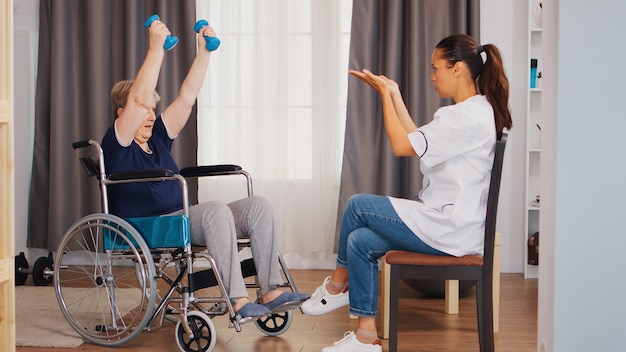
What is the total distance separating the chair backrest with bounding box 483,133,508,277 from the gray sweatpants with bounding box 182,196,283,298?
76 cm

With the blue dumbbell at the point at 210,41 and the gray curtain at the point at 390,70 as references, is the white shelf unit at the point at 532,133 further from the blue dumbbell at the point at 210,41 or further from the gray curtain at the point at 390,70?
the blue dumbbell at the point at 210,41

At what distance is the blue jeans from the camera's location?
2656mm

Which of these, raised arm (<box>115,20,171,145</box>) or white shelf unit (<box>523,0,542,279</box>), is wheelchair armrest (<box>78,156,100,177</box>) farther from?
white shelf unit (<box>523,0,542,279</box>)

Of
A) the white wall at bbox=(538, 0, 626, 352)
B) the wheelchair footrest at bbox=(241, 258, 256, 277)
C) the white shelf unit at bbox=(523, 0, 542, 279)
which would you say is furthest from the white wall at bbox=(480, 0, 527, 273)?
the white wall at bbox=(538, 0, 626, 352)

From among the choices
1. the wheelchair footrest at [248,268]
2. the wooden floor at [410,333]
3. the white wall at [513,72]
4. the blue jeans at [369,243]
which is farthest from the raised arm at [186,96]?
the white wall at [513,72]

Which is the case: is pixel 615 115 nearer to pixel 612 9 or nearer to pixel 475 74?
pixel 612 9

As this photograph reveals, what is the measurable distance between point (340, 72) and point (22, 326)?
2.19 m

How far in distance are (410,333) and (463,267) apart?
0.67 meters

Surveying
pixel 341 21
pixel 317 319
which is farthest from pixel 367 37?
pixel 317 319

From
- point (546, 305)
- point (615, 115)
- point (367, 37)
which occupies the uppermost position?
point (367, 37)

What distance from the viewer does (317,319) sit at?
3455mm

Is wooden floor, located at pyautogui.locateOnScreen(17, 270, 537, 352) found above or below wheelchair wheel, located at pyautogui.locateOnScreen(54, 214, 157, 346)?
below

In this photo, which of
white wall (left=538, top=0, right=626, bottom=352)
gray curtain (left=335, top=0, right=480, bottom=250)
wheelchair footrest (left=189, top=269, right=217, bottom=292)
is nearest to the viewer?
white wall (left=538, top=0, right=626, bottom=352)

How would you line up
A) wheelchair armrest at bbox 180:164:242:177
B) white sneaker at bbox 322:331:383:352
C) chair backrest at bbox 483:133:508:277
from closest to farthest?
chair backrest at bbox 483:133:508:277
white sneaker at bbox 322:331:383:352
wheelchair armrest at bbox 180:164:242:177
